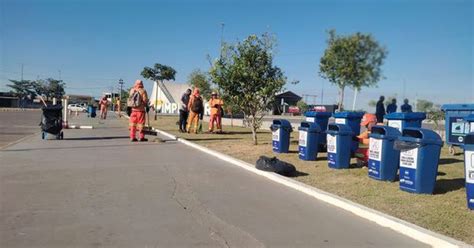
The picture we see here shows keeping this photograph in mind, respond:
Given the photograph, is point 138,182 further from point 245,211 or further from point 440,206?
point 440,206

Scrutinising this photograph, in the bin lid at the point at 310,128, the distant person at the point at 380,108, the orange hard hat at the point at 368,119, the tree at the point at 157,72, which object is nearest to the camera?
the orange hard hat at the point at 368,119

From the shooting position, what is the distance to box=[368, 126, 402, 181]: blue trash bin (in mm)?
9133

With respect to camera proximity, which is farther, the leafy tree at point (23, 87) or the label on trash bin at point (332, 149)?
the leafy tree at point (23, 87)

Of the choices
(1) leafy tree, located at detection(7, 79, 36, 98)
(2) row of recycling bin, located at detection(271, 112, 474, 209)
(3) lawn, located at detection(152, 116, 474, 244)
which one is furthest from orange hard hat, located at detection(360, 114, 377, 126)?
(1) leafy tree, located at detection(7, 79, 36, 98)

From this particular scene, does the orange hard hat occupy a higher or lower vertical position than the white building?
lower

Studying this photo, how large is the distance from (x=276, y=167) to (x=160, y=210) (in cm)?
395

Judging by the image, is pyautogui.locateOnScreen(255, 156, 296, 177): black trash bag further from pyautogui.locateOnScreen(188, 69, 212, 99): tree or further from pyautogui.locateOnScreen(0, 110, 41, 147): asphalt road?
pyautogui.locateOnScreen(188, 69, 212, 99): tree

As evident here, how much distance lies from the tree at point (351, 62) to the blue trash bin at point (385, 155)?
71.7ft

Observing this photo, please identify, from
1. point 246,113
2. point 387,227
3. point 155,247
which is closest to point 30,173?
point 155,247

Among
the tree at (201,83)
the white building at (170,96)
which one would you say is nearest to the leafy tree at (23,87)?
the white building at (170,96)

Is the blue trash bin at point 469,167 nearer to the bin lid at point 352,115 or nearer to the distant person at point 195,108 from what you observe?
the bin lid at point 352,115

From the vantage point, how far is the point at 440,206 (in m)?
7.31

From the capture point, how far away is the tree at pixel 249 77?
619 inches

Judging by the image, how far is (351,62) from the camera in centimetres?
3362
